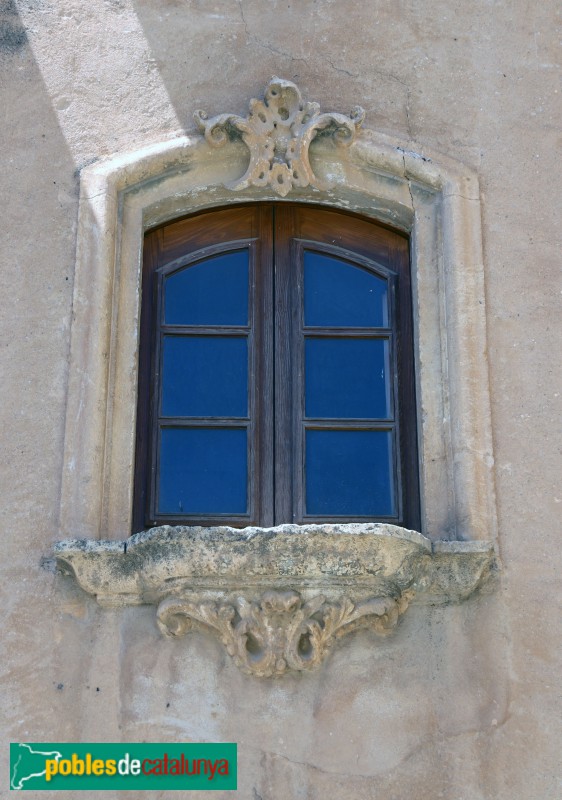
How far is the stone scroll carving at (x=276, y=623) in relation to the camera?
496 centimetres

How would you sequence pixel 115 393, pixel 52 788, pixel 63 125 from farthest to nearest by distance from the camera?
pixel 63 125
pixel 115 393
pixel 52 788

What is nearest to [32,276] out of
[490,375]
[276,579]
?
[276,579]

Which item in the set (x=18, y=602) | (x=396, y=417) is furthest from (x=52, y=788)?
(x=396, y=417)

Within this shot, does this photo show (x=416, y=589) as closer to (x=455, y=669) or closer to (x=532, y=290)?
(x=455, y=669)

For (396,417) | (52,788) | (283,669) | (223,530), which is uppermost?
(396,417)

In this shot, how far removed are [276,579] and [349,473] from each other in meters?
0.64

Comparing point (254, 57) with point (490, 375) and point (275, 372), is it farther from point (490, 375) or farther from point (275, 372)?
point (490, 375)

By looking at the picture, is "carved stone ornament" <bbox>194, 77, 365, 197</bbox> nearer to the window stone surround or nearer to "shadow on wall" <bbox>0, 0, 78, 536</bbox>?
the window stone surround

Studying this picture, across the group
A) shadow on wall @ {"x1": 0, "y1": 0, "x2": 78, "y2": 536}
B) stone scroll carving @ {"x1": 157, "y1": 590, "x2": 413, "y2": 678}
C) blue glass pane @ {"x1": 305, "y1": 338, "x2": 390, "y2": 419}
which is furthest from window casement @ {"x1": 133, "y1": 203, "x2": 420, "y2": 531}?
stone scroll carving @ {"x1": 157, "y1": 590, "x2": 413, "y2": 678}

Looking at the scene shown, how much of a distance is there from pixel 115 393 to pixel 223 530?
0.82 m

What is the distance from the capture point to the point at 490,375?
5.45 meters

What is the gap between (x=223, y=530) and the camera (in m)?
4.93

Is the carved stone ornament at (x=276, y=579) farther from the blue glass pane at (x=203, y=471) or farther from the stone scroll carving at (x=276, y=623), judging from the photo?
the blue glass pane at (x=203, y=471)

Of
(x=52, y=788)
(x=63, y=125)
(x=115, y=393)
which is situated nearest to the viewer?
(x=52, y=788)
